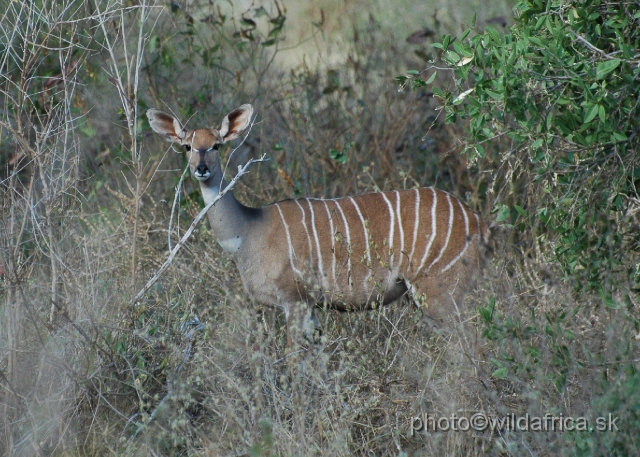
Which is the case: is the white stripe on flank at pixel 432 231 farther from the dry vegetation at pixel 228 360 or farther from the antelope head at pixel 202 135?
the antelope head at pixel 202 135

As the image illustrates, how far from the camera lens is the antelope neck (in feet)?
16.9

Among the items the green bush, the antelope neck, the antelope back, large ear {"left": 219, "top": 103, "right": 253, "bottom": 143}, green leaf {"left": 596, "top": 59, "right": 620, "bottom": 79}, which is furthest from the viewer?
large ear {"left": 219, "top": 103, "right": 253, "bottom": 143}

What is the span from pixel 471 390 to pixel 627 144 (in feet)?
4.05

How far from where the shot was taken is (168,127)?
5.25 meters

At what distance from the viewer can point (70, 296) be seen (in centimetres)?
411

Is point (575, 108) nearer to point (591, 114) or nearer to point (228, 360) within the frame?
point (591, 114)

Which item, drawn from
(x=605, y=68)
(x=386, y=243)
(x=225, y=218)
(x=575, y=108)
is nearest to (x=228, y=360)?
(x=225, y=218)

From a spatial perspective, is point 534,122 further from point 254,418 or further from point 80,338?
point 80,338

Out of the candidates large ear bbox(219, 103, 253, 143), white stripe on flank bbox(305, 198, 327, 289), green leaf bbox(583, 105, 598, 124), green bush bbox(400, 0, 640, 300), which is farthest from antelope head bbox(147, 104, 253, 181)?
green leaf bbox(583, 105, 598, 124)

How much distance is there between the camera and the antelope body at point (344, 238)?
504 cm

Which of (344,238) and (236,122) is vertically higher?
(236,122)

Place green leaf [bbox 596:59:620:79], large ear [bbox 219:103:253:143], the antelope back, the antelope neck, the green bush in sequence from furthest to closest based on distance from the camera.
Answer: large ear [bbox 219:103:253:143], the antelope neck, the antelope back, the green bush, green leaf [bbox 596:59:620:79]

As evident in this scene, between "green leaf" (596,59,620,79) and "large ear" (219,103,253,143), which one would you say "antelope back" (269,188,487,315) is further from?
"green leaf" (596,59,620,79)

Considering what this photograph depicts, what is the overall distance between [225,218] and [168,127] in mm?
652
